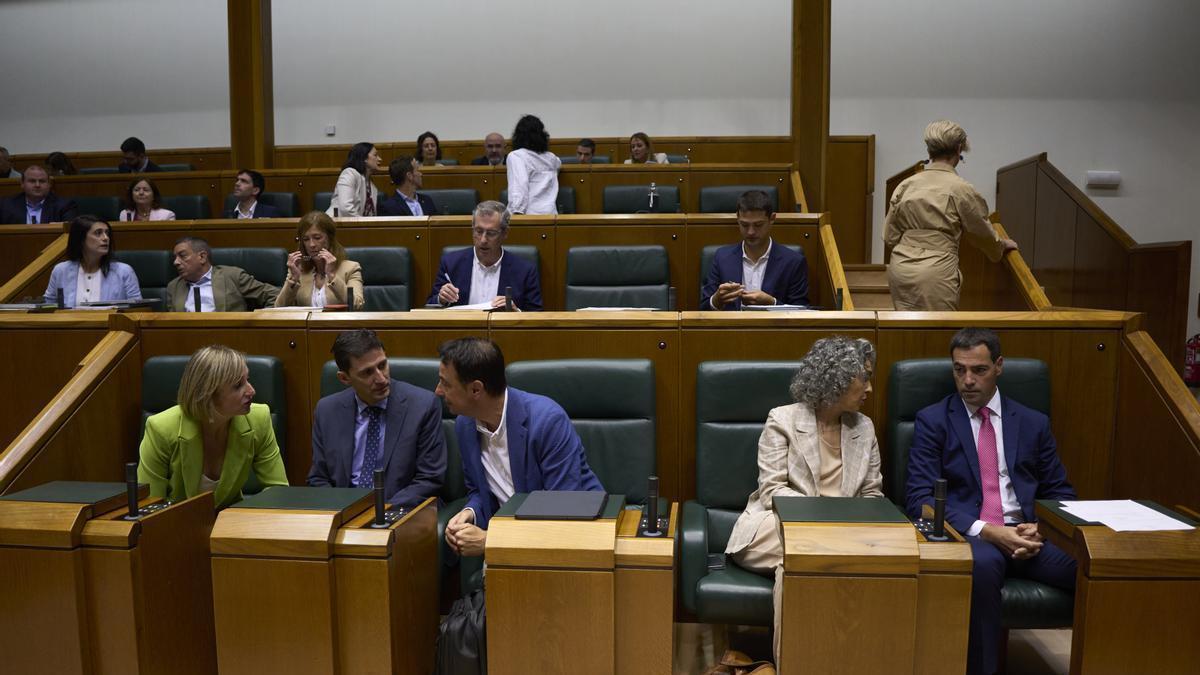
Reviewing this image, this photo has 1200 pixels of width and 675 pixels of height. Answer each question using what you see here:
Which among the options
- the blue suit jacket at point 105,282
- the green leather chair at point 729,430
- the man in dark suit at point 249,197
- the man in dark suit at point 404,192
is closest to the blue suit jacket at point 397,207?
the man in dark suit at point 404,192

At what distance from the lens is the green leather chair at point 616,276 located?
2936 mm

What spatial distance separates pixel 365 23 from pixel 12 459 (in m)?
5.40

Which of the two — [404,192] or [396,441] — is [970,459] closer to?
[396,441]

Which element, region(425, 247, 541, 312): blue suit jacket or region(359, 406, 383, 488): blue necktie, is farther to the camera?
region(425, 247, 541, 312): blue suit jacket

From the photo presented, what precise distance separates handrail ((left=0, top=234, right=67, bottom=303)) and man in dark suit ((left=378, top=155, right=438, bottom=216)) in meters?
1.20

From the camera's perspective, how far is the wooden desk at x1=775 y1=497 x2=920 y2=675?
1.24m

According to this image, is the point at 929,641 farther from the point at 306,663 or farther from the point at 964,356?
the point at 306,663

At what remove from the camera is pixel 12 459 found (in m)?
1.71

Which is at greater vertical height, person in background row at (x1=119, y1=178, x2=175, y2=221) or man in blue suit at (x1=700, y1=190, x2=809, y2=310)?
person in background row at (x1=119, y1=178, x2=175, y2=221)


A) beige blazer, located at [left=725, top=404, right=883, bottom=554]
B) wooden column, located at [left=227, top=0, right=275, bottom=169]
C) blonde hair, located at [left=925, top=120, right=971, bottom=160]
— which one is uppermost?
wooden column, located at [left=227, top=0, right=275, bottom=169]

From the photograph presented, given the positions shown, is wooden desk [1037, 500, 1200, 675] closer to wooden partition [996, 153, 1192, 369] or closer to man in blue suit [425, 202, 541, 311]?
man in blue suit [425, 202, 541, 311]

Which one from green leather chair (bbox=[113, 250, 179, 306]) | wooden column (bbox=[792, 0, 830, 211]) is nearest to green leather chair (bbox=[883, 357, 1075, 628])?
wooden column (bbox=[792, 0, 830, 211])

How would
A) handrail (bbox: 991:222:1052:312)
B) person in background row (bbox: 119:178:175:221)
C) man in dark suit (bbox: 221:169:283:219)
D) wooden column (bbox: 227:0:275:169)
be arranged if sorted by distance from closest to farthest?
handrail (bbox: 991:222:1052:312) → man in dark suit (bbox: 221:169:283:219) → person in background row (bbox: 119:178:175:221) → wooden column (bbox: 227:0:275:169)

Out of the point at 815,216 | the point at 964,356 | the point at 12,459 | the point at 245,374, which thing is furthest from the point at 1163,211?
the point at 12,459
